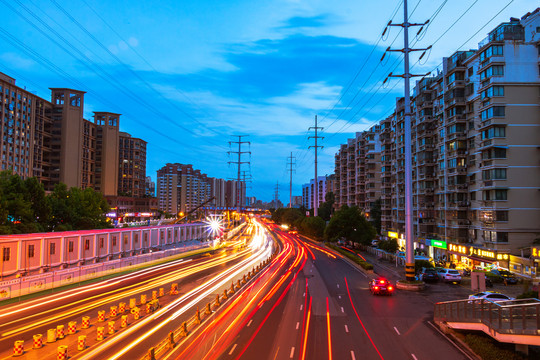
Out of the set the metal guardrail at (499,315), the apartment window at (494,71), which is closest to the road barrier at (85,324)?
the metal guardrail at (499,315)

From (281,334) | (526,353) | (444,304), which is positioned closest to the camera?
(526,353)

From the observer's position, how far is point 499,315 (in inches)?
670

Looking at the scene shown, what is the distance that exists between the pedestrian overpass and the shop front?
92.3 ft

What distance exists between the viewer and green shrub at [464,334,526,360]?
1703cm

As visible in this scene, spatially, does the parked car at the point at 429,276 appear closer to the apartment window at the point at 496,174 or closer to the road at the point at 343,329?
the road at the point at 343,329

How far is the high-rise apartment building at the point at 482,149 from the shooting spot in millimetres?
45781

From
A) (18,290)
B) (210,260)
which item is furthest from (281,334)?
(210,260)

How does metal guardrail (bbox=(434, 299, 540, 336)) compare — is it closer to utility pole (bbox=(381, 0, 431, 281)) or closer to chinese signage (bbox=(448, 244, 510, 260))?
utility pole (bbox=(381, 0, 431, 281))

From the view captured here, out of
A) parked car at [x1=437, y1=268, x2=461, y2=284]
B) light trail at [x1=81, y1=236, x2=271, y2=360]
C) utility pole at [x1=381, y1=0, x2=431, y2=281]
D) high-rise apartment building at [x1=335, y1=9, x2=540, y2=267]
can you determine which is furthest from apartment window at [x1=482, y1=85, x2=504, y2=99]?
light trail at [x1=81, y1=236, x2=271, y2=360]

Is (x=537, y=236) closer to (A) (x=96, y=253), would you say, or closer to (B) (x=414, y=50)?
(B) (x=414, y=50)

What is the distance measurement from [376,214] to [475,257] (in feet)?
152

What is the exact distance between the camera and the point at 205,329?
20.8m

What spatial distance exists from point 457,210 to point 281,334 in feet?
140

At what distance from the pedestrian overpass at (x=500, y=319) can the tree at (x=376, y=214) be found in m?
74.2
